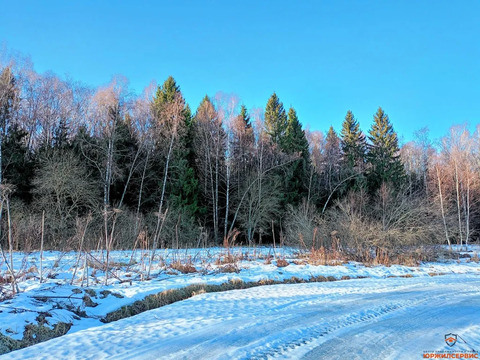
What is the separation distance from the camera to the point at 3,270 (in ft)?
24.4

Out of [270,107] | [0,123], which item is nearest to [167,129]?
[0,123]

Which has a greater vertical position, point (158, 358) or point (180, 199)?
point (180, 199)

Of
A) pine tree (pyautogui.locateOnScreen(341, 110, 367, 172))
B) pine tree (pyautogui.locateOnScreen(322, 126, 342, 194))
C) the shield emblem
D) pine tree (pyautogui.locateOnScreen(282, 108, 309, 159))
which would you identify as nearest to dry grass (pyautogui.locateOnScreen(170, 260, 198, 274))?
the shield emblem

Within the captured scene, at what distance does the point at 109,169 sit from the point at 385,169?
2922 cm

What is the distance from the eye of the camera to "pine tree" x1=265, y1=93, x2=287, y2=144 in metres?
33.0

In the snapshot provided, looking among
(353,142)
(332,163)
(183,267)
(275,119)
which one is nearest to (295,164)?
(275,119)

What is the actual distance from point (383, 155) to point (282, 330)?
3716cm

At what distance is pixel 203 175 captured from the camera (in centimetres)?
2814

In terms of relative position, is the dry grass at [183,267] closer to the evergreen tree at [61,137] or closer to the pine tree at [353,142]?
the evergreen tree at [61,137]

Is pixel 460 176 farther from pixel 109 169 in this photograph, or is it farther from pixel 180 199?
pixel 109 169

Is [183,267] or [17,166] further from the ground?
[17,166]

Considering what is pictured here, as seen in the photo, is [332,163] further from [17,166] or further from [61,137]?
[17,166]

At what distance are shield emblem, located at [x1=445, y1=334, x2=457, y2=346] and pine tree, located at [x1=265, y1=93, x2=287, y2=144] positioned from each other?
94.4 ft

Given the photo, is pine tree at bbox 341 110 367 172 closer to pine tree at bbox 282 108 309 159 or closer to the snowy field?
pine tree at bbox 282 108 309 159
